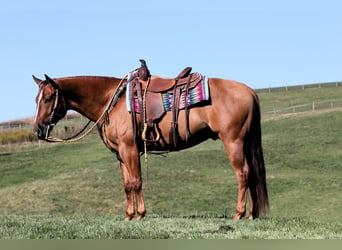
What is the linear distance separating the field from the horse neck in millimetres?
2041

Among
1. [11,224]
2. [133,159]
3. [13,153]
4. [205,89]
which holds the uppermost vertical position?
[205,89]

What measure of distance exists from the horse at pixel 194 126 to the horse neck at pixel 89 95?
0.7 inches

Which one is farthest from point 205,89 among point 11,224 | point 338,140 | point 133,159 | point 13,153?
point 13,153

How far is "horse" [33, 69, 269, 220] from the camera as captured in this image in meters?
10.5

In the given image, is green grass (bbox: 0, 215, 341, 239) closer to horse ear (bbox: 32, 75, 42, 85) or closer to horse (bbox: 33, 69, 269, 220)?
horse (bbox: 33, 69, 269, 220)

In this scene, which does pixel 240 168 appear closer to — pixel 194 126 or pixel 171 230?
pixel 194 126

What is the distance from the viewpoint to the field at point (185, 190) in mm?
8648

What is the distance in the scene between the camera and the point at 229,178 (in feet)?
102

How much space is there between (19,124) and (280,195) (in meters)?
43.9

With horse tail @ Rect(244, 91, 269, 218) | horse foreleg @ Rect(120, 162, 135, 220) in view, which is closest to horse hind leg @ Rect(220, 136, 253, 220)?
horse tail @ Rect(244, 91, 269, 218)

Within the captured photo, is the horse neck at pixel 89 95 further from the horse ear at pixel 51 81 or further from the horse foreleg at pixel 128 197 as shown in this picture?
the horse foreleg at pixel 128 197

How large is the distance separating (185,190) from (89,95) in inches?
705

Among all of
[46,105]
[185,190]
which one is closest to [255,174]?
[46,105]

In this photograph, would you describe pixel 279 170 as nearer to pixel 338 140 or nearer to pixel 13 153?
pixel 338 140
